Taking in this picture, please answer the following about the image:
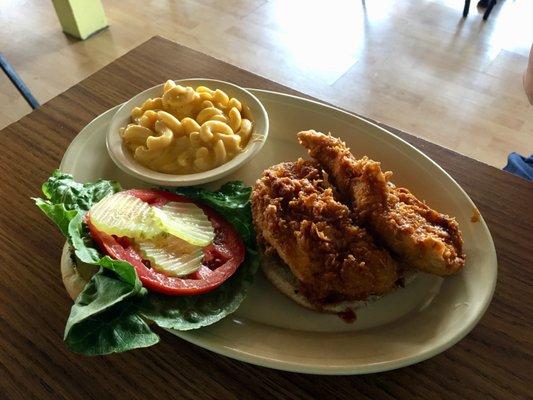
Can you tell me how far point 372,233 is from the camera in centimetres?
102

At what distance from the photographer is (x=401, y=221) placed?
0.99 m

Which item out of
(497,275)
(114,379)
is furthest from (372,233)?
(114,379)

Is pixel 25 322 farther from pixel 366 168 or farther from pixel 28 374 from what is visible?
pixel 366 168

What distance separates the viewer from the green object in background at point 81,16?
9.98 ft

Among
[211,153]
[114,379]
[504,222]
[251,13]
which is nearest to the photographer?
[114,379]

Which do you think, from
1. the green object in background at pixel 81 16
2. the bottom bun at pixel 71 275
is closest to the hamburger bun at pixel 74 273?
the bottom bun at pixel 71 275

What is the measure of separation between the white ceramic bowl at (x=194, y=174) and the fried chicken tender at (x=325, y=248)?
0.72 ft

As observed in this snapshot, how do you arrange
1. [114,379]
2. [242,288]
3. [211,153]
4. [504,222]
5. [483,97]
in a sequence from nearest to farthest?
1. [114,379]
2. [242,288]
3. [504,222]
4. [211,153]
5. [483,97]

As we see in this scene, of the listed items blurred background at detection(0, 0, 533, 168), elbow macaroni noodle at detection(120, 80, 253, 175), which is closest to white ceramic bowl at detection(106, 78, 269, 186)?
elbow macaroni noodle at detection(120, 80, 253, 175)

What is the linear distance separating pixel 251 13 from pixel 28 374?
296 cm

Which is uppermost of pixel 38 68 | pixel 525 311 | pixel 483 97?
pixel 525 311

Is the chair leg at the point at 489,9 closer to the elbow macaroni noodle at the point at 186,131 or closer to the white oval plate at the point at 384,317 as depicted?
the white oval plate at the point at 384,317

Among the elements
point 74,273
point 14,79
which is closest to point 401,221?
point 74,273

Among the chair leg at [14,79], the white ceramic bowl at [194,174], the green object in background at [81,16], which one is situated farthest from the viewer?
the green object in background at [81,16]
